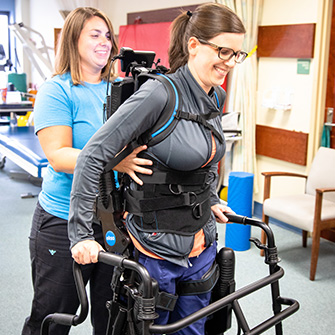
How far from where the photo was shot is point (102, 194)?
5.17 feet

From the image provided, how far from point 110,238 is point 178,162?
13.9 inches

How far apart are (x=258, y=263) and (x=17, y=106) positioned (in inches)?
160

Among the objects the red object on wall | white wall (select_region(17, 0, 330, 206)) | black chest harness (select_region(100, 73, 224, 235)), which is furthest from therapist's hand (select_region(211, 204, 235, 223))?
the red object on wall

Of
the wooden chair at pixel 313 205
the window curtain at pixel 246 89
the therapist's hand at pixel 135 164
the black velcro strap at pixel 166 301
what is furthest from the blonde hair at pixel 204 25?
the window curtain at pixel 246 89

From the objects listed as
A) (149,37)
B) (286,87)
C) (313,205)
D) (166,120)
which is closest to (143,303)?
(166,120)

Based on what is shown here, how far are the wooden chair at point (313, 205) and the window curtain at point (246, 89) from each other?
32.2 inches

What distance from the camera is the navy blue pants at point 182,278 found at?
4.82 ft

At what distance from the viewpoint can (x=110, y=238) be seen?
157cm

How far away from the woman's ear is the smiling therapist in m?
0.52

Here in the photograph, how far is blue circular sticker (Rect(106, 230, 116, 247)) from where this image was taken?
156 centimetres

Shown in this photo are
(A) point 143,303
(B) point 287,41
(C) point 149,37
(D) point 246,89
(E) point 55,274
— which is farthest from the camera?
(C) point 149,37

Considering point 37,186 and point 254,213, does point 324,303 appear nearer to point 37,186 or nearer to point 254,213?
point 254,213

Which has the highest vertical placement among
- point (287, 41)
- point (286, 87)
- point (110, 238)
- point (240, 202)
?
point (287, 41)

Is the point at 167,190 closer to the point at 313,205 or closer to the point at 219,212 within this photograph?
the point at 219,212
